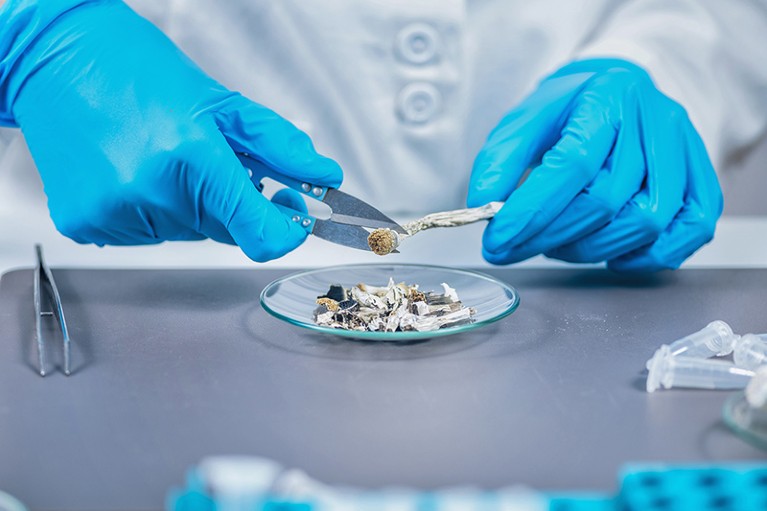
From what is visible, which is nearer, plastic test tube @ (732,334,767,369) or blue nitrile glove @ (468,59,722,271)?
plastic test tube @ (732,334,767,369)

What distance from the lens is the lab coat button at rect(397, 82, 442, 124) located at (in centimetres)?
123

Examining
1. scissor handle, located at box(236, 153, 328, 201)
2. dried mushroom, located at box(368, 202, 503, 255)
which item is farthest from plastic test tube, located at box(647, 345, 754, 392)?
scissor handle, located at box(236, 153, 328, 201)

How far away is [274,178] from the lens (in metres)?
1.07

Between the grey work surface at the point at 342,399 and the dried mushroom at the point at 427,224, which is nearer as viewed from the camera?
the grey work surface at the point at 342,399

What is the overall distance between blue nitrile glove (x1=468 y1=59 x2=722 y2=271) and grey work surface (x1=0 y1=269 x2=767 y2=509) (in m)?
0.09

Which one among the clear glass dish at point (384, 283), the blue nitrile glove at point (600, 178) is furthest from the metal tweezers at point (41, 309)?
the blue nitrile glove at point (600, 178)

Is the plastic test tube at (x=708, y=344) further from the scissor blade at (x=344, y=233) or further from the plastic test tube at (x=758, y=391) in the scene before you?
the scissor blade at (x=344, y=233)

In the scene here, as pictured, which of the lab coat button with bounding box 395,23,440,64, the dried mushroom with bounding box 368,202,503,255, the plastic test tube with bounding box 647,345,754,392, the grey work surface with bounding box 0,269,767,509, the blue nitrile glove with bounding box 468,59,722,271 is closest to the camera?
the grey work surface with bounding box 0,269,767,509

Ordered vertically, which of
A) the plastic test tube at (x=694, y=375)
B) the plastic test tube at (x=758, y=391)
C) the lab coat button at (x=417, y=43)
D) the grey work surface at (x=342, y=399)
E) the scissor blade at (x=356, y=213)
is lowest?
the grey work surface at (x=342, y=399)

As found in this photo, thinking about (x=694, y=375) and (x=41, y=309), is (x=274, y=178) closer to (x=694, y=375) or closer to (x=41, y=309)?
(x=41, y=309)

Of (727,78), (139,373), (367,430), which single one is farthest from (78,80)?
(727,78)

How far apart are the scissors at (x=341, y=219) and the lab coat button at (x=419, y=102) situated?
28 cm

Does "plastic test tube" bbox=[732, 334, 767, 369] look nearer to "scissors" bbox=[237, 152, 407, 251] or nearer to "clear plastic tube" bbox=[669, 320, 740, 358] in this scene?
"clear plastic tube" bbox=[669, 320, 740, 358]

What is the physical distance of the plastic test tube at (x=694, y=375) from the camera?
78 cm
